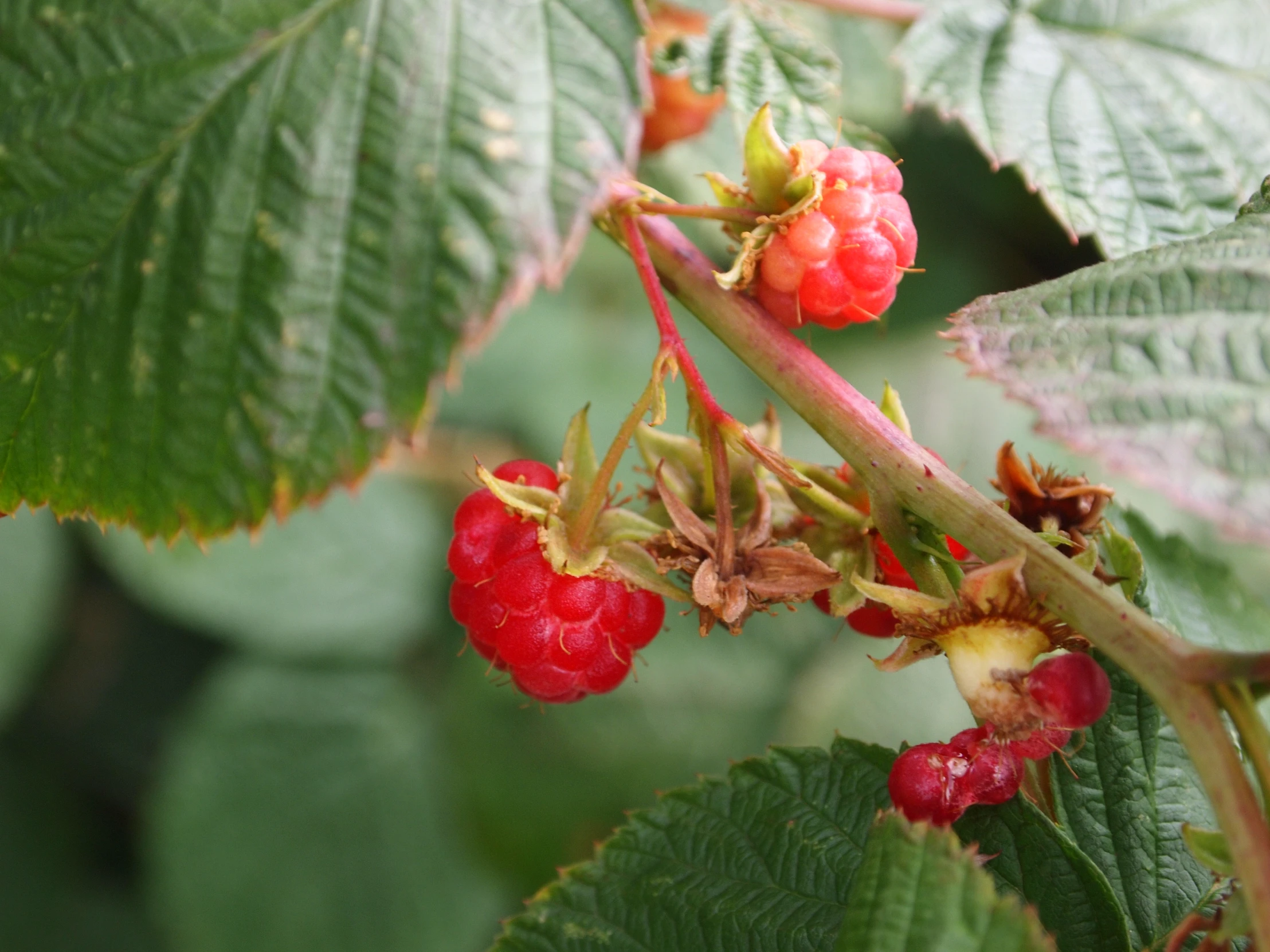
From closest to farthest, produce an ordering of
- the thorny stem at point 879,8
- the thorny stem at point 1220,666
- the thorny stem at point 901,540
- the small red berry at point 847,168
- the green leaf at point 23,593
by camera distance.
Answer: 1. the thorny stem at point 1220,666
2. the thorny stem at point 901,540
3. the small red berry at point 847,168
4. the thorny stem at point 879,8
5. the green leaf at point 23,593

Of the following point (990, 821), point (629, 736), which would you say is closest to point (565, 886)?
point (990, 821)

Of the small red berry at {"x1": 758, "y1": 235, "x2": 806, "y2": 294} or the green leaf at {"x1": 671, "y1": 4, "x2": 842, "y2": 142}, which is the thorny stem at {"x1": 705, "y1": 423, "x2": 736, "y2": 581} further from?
the green leaf at {"x1": 671, "y1": 4, "x2": 842, "y2": 142}

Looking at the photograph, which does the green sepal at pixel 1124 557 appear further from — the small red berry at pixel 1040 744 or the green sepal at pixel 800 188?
the green sepal at pixel 800 188

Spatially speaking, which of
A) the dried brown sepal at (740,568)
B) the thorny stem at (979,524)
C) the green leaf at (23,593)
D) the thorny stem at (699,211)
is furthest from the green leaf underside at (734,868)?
the green leaf at (23,593)

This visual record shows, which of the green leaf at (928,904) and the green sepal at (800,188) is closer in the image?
the green leaf at (928,904)

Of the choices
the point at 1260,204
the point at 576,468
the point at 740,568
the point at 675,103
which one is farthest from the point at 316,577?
the point at 1260,204
